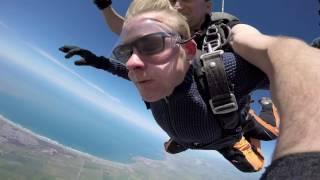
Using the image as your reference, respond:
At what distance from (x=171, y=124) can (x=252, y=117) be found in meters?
0.86

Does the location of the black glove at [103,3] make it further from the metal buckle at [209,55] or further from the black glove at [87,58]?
the metal buckle at [209,55]

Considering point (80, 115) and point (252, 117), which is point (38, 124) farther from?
point (252, 117)

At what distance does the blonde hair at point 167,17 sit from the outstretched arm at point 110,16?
920 millimetres

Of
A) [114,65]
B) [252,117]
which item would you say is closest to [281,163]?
[114,65]

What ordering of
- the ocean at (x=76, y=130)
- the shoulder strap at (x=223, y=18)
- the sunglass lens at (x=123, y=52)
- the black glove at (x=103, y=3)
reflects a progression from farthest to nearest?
the ocean at (x=76, y=130) < the black glove at (x=103, y=3) < the shoulder strap at (x=223, y=18) < the sunglass lens at (x=123, y=52)

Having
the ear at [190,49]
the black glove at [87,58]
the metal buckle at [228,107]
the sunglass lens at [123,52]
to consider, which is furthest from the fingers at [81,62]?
the metal buckle at [228,107]

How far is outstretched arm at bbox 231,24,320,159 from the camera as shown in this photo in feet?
1.76

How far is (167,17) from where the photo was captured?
1.54 meters

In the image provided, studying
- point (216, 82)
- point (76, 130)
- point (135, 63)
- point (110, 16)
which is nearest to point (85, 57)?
point (110, 16)

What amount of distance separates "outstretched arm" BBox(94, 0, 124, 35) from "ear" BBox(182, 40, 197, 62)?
3.48ft

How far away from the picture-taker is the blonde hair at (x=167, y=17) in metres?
1.52

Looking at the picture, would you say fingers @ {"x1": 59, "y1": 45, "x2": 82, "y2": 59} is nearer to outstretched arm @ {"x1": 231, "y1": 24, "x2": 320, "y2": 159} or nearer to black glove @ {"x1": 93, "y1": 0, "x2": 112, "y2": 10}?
black glove @ {"x1": 93, "y1": 0, "x2": 112, "y2": 10}

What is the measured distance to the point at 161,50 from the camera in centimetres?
144

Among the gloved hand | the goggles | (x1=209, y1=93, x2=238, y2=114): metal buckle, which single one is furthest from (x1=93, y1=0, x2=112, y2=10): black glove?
the gloved hand
